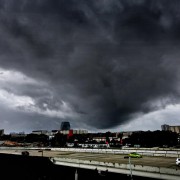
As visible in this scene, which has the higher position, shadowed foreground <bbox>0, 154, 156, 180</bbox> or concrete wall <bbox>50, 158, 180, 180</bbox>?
concrete wall <bbox>50, 158, 180, 180</bbox>

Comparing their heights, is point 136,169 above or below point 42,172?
above

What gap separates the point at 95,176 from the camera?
59.5m

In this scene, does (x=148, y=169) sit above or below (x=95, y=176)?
above

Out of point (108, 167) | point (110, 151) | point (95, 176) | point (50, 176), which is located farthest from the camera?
point (110, 151)

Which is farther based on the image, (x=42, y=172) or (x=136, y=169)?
(x=42, y=172)

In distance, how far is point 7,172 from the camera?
260 ft

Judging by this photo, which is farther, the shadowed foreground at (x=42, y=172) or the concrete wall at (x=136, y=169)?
the shadowed foreground at (x=42, y=172)

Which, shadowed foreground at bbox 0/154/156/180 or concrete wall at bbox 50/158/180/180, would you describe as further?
shadowed foreground at bbox 0/154/156/180

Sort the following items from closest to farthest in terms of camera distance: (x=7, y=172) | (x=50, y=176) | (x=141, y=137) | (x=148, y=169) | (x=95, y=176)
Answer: (x=148, y=169), (x=95, y=176), (x=50, y=176), (x=7, y=172), (x=141, y=137)

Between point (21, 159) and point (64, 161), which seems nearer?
point (64, 161)

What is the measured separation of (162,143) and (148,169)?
152473 millimetres

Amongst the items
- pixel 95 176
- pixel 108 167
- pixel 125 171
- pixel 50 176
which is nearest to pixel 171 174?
pixel 125 171

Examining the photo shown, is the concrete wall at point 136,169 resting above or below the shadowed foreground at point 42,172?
above

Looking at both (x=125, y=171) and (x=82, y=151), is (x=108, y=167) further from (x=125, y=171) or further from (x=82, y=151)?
(x=82, y=151)
